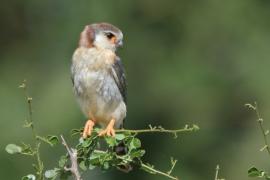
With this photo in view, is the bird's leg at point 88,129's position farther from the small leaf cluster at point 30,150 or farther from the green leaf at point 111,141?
the small leaf cluster at point 30,150

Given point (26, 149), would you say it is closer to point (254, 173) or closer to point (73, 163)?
point (73, 163)

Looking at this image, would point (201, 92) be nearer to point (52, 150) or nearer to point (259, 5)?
point (259, 5)

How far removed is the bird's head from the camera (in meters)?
7.87

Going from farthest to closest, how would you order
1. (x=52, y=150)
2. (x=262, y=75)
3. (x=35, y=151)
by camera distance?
(x=262, y=75) → (x=52, y=150) → (x=35, y=151)

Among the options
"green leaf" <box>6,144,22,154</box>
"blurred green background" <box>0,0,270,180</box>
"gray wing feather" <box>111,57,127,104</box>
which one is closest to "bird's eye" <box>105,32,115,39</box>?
"gray wing feather" <box>111,57,127,104</box>

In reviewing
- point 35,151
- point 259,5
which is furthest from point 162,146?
point 35,151

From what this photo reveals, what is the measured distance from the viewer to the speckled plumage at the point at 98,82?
7711 millimetres

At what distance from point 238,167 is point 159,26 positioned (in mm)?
4167

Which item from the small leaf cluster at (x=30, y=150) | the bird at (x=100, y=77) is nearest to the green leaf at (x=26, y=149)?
the small leaf cluster at (x=30, y=150)

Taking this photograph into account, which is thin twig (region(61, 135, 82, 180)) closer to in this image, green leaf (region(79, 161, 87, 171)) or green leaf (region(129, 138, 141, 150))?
green leaf (region(79, 161, 87, 171))

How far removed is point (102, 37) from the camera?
7.90 m

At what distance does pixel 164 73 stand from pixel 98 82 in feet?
33.4

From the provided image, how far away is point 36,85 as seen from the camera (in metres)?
17.3

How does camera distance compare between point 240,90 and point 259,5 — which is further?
point 259,5
